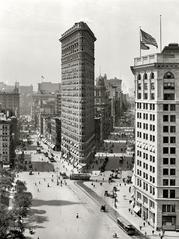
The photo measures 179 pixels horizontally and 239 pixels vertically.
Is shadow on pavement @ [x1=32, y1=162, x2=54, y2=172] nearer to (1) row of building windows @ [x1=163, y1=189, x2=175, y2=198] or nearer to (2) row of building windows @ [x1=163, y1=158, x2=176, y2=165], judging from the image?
(1) row of building windows @ [x1=163, y1=189, x2=175, y2=198]

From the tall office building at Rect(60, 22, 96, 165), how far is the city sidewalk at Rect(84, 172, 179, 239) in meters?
17.6

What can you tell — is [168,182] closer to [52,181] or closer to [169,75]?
[169,75]

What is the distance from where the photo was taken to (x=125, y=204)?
109438mm

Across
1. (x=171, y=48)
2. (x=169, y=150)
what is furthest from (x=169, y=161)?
(x=171, y=48)

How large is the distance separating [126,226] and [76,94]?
8621 centimetres

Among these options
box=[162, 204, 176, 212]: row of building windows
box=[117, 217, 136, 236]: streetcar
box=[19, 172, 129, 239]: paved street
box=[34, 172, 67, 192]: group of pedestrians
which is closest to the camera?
box=[117, 217, 136, 236]: streetcar

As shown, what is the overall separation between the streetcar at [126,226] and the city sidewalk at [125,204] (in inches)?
97.6

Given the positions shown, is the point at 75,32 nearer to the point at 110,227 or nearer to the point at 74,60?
the point at 74,60

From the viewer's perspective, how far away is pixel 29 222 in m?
93.6

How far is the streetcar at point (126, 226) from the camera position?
85438mm

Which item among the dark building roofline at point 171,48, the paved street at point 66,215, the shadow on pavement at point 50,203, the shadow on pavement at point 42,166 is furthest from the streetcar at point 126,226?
the shadow on pavement at point 42,166

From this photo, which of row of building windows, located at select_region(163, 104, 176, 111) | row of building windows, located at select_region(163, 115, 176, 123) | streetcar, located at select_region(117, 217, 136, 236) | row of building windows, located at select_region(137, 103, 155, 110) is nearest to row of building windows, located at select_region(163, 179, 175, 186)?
streetcar, located at select_region(117, 217, 136, 236)

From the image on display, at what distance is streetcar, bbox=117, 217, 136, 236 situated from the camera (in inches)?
3364

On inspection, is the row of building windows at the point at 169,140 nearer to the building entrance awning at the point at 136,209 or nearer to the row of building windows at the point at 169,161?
the row of building windows at the point at 169,161
